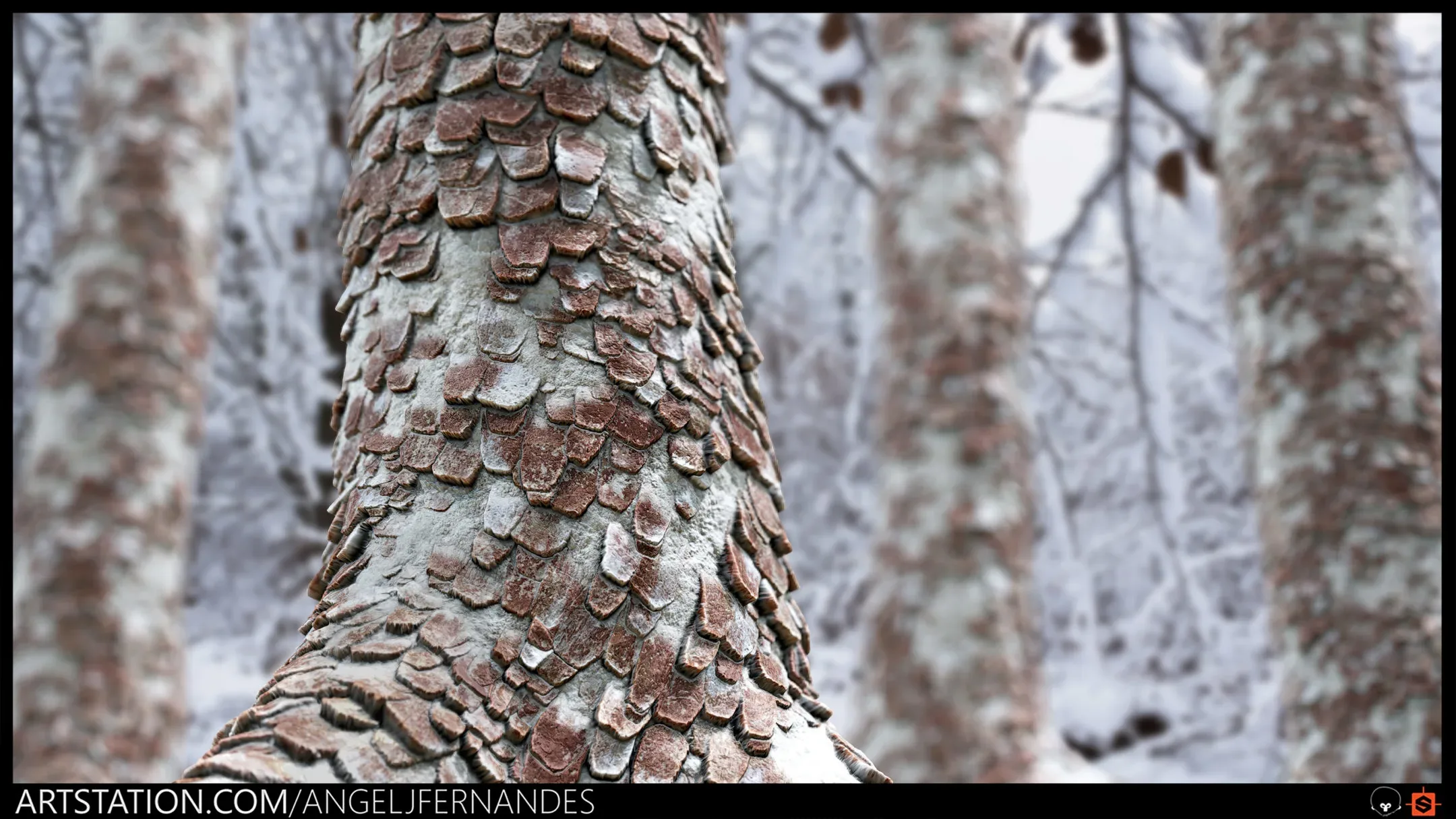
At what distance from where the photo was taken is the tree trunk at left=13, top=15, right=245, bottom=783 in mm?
1948

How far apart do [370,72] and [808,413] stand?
3.23 meters

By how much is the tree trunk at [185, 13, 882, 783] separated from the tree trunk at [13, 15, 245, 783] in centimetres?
153

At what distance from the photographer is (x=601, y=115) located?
27.3 inches

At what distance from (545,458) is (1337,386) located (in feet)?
4.88

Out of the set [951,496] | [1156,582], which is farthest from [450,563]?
[1156,582]

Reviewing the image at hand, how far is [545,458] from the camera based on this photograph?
599mm

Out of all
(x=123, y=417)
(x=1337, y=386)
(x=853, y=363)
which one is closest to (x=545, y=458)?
(x=1337, y=386)

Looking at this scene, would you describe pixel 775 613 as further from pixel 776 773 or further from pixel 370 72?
pixel 370 72
